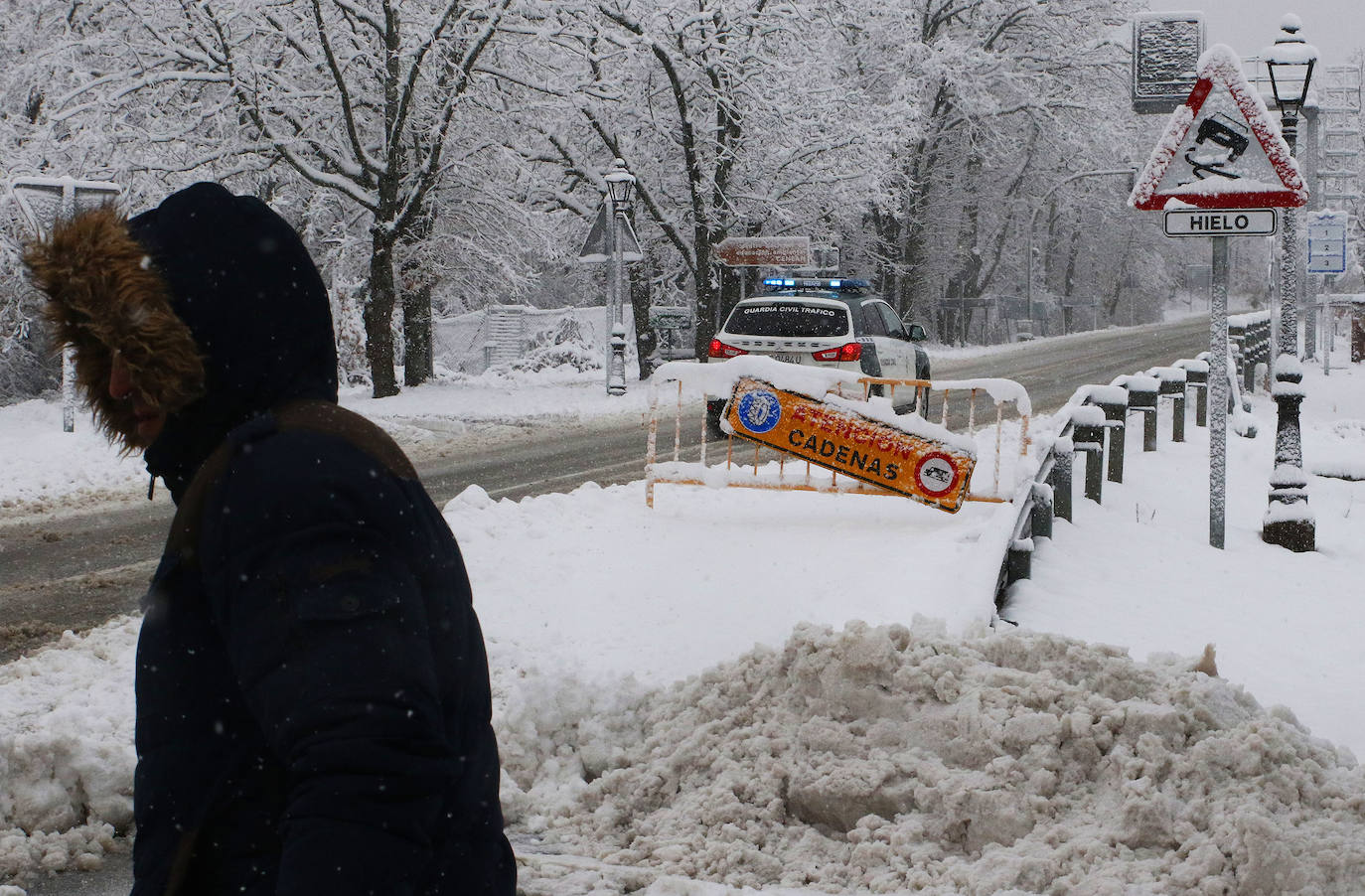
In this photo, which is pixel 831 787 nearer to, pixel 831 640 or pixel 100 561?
pixel 831 640

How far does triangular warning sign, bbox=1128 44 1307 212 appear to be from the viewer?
313 inches

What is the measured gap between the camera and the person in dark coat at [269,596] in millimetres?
1498

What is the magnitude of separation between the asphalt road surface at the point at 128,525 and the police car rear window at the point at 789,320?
148 cm

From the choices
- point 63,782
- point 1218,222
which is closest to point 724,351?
point 1218,222

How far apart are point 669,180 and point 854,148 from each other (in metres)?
4.18

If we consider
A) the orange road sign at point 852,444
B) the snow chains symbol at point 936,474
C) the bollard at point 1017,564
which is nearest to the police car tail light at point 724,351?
the orange road sign at point 852,444

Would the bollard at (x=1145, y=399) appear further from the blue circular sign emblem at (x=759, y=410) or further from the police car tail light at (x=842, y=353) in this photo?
the blue circular sign emblem at (x=759, y=410)

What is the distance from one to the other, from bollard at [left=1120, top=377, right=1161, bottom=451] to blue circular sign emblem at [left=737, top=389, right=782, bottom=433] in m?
4.55

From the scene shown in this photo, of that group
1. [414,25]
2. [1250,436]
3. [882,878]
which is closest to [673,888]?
[882,878]

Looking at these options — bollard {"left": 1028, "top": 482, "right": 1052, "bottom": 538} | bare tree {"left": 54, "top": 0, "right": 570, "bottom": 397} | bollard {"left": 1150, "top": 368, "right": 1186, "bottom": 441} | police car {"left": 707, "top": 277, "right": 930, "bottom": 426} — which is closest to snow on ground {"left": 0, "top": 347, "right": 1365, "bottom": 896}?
bollard {"left": 1028, "top": 482, "right": 1052, "bottom": 538}

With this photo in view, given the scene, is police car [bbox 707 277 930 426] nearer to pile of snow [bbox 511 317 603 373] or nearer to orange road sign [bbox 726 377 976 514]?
orange road sign [bbox 726 377 976 514]

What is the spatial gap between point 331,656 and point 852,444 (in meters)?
7.69

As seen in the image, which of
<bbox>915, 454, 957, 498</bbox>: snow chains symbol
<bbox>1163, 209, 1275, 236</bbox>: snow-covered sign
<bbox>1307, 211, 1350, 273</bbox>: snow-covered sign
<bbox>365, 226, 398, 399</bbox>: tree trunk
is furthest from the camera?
<bbox>1307, 211, 1350, 273</bbox>: snow-covered sign

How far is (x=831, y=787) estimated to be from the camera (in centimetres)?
423
